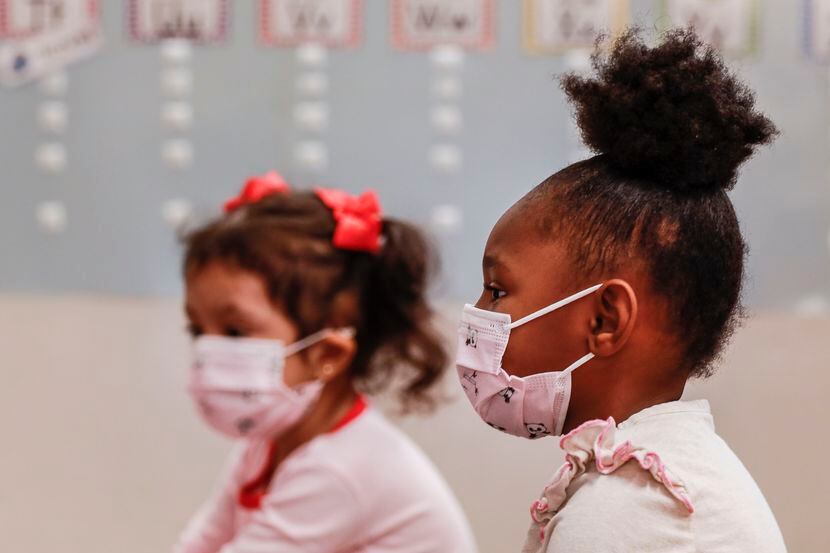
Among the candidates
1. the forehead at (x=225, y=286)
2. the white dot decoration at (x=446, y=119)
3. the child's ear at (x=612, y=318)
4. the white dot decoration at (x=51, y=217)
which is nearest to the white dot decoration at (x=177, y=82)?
the white dot decoration at (x=51, y=217)

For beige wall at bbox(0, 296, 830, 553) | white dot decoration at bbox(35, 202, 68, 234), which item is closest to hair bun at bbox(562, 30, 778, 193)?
beige wall at bbox(0, 296, 830, 553)

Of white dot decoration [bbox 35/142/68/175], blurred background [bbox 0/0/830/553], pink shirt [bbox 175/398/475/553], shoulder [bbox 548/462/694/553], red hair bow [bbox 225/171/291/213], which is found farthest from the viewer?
white dot decoration [bbox 35/142/68/175]

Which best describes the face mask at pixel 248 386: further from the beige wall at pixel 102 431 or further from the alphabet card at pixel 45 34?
the alphabet card at pixel 45 34

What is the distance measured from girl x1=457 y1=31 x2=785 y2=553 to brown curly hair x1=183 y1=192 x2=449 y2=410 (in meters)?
0.26

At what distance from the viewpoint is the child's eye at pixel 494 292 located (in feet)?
3.20

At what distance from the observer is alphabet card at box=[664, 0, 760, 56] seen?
1.83 meters

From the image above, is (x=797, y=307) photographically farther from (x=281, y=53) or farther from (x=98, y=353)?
(x=98, y=353)

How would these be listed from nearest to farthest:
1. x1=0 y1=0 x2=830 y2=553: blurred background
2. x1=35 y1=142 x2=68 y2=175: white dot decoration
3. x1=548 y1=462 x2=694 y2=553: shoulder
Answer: x1=548 y1=462 x2=694 y2=553: shoulder → x1=0 y1=0 x2=830 y2=553: blurred background → x1=35 y1=142 x2=68 y2=175: white dot decoration

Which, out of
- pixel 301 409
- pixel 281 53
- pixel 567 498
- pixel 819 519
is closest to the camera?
pixel 567 498

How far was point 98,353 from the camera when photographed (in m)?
1.93

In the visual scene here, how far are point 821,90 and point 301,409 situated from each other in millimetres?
1195

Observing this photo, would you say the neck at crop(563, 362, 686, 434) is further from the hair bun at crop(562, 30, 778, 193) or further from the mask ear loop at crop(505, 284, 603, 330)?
the hair bun at crop(562, 30, 778, 193)

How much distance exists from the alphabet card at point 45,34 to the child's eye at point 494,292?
4.06 ft

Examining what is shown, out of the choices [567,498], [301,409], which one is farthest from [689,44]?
[301,409]
